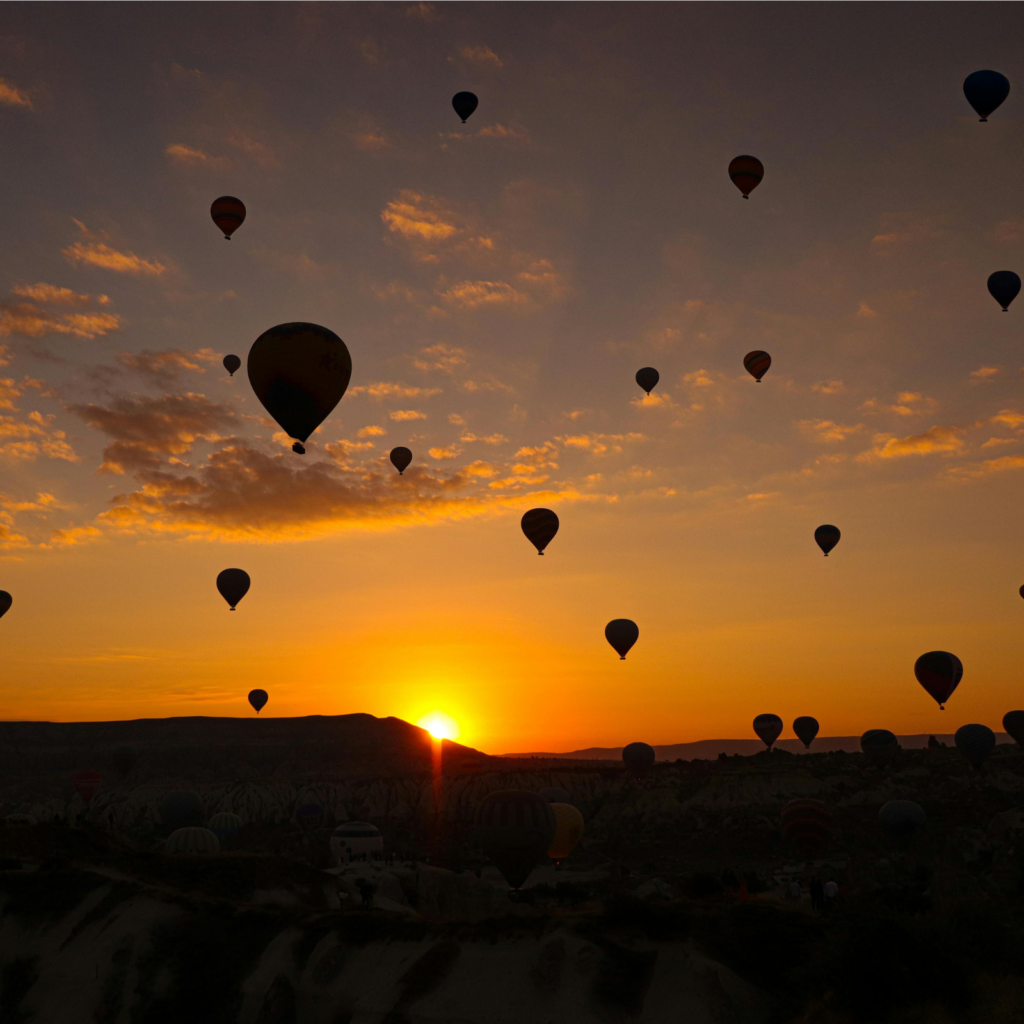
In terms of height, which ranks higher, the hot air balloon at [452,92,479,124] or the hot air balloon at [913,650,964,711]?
the hot air balloon at [452,92,479,124]

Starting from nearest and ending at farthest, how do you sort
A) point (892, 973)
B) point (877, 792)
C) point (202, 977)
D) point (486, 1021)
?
point (892, 973) < point (486, 1021) < point (202, 977) < point (877, 792)

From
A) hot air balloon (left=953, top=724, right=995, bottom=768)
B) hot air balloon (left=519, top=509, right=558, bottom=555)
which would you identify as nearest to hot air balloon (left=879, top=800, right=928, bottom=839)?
hot air balloon (left=953, top=724, right=995, bottom=768)

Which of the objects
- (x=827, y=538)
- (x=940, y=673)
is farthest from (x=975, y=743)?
(x=827, y=538)

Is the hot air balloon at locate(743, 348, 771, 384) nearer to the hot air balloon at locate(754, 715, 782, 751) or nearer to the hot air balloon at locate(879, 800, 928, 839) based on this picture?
the hot air balloon at locate(879, 800, 928, 839)

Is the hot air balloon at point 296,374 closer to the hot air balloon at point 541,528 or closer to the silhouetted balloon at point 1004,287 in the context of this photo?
the hot air balloon at point 541,528

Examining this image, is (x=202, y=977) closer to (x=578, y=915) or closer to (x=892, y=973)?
(x=578, y=915)


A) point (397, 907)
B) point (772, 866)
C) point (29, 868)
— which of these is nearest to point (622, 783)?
point (772, 866)
